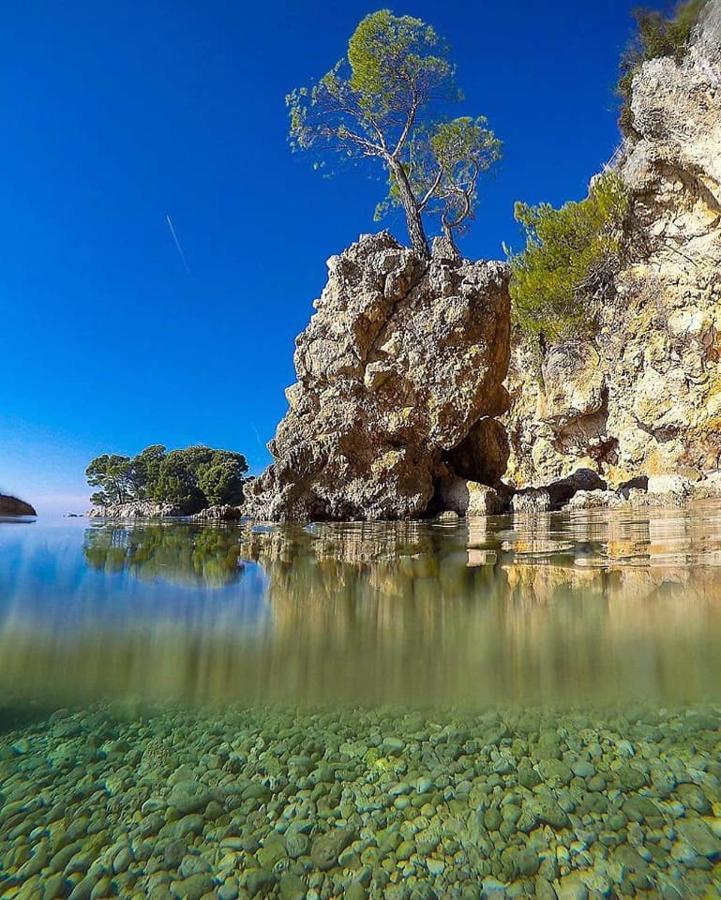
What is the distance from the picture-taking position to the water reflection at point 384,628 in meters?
2.85

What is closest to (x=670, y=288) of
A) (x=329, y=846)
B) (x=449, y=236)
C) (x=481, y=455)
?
(x=449, y=236)

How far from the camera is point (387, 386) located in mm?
11484

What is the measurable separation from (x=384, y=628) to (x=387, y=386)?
28.3 ft

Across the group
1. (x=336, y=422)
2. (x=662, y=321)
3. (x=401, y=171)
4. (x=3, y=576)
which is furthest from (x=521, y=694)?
(x=662, y=321)

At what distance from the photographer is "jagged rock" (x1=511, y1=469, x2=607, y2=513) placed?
464 inches

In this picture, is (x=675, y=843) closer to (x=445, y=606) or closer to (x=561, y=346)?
(x=445, y=606)

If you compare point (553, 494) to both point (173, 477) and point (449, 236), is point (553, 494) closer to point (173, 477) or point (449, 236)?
point (449, 236)

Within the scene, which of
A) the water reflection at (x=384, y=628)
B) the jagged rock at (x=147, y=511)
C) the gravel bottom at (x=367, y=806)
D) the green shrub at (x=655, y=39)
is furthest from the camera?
the jagged rock at (x=147, y=511)

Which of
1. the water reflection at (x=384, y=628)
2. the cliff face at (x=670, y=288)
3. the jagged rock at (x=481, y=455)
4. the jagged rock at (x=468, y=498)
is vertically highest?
the cliff face at (x=670, y=288)

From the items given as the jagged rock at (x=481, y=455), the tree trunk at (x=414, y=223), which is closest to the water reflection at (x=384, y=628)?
the jagged rock at (x=481, y=455)

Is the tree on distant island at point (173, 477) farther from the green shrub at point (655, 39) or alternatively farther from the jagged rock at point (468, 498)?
the green shrub at point (655, 39)

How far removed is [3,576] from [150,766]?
3.97 metres

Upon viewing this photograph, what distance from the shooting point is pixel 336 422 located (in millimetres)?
11266

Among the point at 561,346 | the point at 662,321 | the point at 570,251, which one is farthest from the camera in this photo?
the point at 561,346
